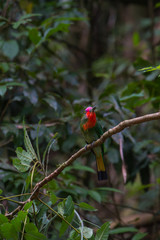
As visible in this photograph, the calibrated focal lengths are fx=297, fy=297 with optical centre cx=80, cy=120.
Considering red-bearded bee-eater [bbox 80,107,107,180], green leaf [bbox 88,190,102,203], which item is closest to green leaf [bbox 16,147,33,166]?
red-bearded bee-eater [bbox 80,107,107,180]

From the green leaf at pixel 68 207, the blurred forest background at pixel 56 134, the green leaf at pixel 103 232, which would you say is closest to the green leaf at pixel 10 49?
the blurred forest background at pixel 56 134

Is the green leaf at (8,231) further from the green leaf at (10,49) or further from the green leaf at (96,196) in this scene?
the green leaf at (10,49)

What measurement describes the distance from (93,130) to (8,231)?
1053mm

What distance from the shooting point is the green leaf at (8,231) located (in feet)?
4.35

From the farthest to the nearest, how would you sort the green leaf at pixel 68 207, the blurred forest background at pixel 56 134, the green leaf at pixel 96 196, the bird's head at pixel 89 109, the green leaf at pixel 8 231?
the green leaf at pixel 96 196 → the bird's head at pixel 89 109 → the blurred forest background at pixel 56 134 → the green leaf at pixel 68 207 → the green leaf at pixel 8 231

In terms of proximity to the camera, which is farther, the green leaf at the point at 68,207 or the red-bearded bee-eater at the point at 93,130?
the red-bearded bee-eater at the point at 93,130

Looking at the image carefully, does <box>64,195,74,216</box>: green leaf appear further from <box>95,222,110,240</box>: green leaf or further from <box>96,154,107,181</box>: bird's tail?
<box>96,154,107,181</box>: bird's tail

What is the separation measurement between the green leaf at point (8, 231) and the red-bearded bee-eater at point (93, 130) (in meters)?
0.88

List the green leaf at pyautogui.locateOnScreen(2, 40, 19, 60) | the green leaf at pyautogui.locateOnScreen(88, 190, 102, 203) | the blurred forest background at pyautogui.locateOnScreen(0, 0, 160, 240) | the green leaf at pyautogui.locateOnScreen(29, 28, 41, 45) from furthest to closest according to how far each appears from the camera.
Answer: the green leaf at pyautogui.locateOnScreen(2, 40, 19, 60) → the green leaf at pyautogui.locateOnScreen(29, 28, 41, 45) → the green leaf at pyautogui.locateOnScreen(88, 190, 102, 203) → the blurred forest background at pyautogui.locateOnScreen(0, 0, 160, 240)

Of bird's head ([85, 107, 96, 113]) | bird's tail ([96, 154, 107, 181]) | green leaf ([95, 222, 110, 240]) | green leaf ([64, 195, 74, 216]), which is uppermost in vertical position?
bird's head ([85, 107, 96, 113])

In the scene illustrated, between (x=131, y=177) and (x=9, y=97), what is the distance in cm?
134

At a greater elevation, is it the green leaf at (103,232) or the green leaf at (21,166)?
→ the green leaf at (21,166)

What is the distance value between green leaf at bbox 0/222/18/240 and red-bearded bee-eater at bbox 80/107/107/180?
34.5 inches

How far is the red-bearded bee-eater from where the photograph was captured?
83.4 inches
